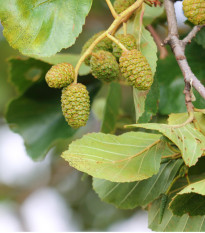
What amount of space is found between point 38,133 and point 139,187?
64cm

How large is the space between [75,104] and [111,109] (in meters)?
0.76

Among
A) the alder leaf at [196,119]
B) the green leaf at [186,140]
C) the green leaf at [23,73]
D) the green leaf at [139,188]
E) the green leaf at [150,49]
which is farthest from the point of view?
the green leaf at [23,73]

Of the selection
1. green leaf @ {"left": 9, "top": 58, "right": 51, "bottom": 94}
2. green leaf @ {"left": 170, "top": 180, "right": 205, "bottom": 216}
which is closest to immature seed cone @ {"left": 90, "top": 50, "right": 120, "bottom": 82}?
green leaf @ {"left": 170, "top": 180, "right": 205, "bottom": 216}

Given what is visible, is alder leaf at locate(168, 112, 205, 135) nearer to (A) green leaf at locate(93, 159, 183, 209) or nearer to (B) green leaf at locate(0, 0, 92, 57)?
(A) green leaf at locate(93, 159, 183, 209)

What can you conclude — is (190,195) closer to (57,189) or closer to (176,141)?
(176,141)

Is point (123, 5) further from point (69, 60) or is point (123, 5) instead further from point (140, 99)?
point (69, 60)

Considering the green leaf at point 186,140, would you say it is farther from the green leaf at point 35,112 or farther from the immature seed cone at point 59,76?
the green leaf at point 35,112

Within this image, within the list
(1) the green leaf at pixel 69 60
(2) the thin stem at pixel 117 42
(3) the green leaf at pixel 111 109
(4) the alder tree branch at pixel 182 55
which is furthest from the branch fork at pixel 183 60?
(3) the green leaf at pixel 111 109

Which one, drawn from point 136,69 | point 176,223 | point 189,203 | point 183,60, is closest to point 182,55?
point 183,60

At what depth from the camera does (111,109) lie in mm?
1949

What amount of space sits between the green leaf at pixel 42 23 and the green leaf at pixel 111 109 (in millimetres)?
704

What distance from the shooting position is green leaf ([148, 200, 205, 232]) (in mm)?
1291

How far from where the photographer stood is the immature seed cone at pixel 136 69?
1159mm

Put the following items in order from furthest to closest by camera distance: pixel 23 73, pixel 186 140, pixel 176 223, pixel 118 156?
pixel 23 73, pixel 176 223, pixel 118 156, pixel 186 140
